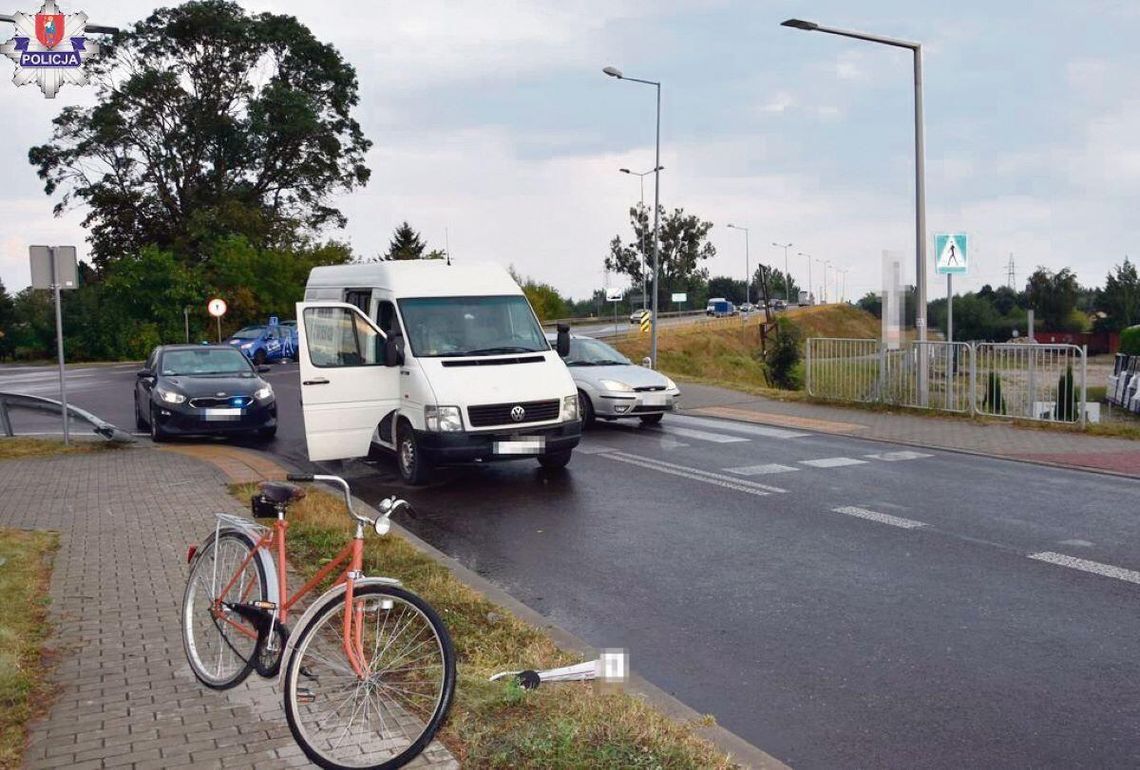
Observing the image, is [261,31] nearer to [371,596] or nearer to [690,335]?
[690,335]

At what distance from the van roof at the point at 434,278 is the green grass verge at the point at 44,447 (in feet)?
16.6

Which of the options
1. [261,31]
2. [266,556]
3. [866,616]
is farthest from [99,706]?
[261,31]

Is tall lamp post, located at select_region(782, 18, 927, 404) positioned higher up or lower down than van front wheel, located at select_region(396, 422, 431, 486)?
higher up

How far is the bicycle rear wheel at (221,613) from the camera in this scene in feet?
16.0

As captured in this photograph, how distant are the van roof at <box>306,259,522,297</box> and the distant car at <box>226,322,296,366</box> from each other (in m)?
28.5

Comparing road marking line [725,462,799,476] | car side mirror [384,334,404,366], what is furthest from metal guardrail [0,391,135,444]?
road marking line [725,462,799,476]

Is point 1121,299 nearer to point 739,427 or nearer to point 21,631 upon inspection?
point 739,427

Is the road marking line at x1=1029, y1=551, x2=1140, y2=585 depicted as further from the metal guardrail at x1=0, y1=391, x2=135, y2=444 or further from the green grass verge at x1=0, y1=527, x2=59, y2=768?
the metal guardrail at x1=0, y1=391, x2=135, y2=444

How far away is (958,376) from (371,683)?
15748mm

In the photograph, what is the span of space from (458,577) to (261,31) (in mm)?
54262

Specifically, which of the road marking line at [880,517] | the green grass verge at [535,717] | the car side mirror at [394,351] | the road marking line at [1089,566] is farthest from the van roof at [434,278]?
the road marking line at [1089,566]

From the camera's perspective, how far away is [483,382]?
11.5 meters

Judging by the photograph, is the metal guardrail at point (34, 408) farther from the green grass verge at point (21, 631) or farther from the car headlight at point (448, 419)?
the green grass verge at point (21, 631)

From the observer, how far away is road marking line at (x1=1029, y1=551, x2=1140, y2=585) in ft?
24.5
